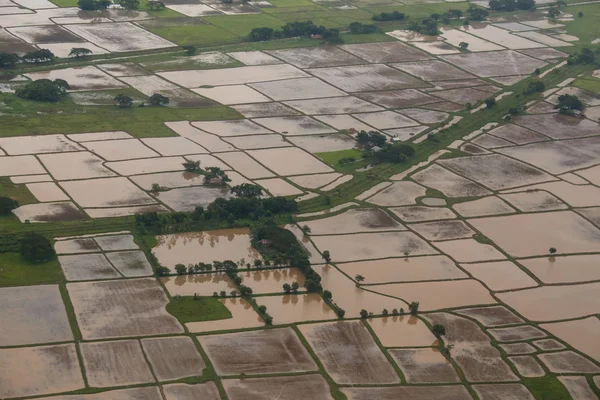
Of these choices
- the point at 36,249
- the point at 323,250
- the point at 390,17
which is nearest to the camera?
the point at 36,249

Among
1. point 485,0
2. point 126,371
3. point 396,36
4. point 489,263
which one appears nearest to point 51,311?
point 126,371

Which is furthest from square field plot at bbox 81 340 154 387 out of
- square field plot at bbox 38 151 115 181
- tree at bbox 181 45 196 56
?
tree at bbox 181 45 196 56

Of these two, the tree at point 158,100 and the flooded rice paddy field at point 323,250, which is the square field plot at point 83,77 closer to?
the flooded rice paddy field at point 323,250

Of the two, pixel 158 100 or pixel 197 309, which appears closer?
pixel 197 309

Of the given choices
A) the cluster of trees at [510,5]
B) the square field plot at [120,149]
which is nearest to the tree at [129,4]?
the square field plot at [120,149]

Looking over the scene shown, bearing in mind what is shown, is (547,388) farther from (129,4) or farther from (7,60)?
(129,4)

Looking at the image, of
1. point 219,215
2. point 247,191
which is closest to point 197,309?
point 219,215
